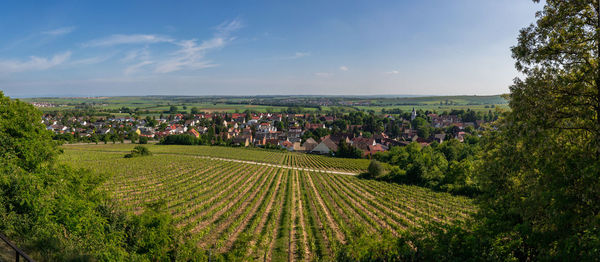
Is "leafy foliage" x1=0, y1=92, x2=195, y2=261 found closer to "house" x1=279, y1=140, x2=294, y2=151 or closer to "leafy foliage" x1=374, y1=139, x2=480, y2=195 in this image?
"leafy foliage" x1=374, y1=139, x2=480, y2=195

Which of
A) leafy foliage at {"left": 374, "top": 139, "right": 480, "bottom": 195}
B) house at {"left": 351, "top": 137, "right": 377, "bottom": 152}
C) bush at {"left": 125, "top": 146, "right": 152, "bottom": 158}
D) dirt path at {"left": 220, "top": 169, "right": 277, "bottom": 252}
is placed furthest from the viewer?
house at {"left": 351, "top": 137, "right": 377, "bottom": 152}

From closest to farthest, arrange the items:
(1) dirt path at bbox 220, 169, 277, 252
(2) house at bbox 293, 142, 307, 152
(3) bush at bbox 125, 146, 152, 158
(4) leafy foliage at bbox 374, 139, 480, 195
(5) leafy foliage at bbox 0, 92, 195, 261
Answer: (5) leafy foliage at bbox 0, 92, 195, 261
(1) dirt path at bbox 220, 169, 277, 252
(4) leafy foliage at bbox 374, 139, 480, 195
(3) bush at bbox 125, 146, 152, 158
(2) house at bbox 293, 142, 307, 152

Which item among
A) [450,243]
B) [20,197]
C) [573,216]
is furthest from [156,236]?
[573,216]

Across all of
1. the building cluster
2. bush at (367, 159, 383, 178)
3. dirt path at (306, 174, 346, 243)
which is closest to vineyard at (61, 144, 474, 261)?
dirt path at (306, 174, 346, 243)

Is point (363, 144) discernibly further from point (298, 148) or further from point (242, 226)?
point (242, 226)

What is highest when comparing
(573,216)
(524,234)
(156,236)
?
(573,216)

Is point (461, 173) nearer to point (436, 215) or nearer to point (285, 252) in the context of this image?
point (436, 215)

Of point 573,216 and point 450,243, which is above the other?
point 573,216
